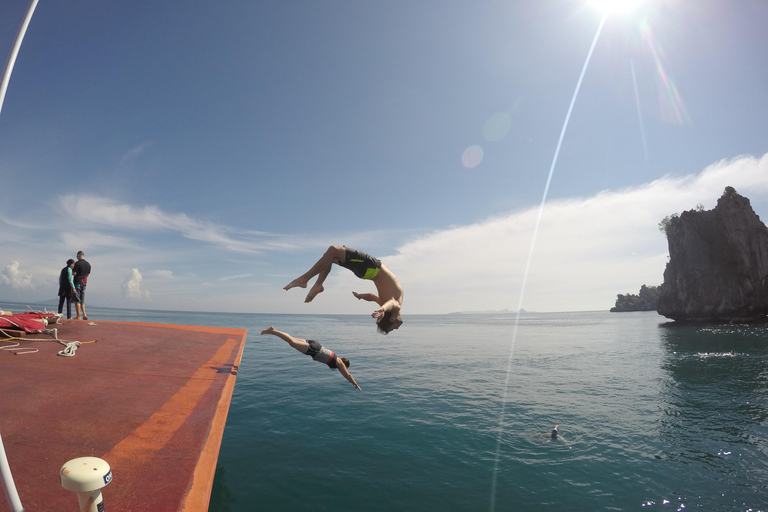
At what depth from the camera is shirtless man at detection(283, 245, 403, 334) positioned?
22.6 feet

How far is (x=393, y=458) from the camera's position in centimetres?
1184

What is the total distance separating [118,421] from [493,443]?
1330 cm

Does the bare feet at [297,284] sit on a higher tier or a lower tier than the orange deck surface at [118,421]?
higher

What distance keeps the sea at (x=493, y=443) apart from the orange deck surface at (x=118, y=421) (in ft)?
12.9

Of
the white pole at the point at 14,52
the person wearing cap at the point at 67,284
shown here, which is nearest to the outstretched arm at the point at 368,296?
the white pole at the point at 14,52

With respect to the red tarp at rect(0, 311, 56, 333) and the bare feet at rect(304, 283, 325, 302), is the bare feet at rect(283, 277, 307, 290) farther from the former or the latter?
the red tarp at rect(0, 311, 56, 333)

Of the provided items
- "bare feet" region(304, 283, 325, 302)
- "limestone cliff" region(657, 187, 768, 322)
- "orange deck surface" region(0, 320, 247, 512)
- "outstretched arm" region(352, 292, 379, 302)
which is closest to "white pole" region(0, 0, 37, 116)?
"orange deck surface" region(0, 320, 247, 512)

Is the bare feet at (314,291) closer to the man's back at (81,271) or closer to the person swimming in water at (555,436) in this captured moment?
the person swimming in water at (555,436)

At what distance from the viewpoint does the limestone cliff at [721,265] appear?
222 feet

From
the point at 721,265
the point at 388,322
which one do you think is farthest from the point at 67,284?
the point at 721,265

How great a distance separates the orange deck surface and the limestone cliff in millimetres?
100599

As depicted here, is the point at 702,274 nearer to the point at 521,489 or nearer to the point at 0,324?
the point at 521,489

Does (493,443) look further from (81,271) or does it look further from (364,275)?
(81,271)

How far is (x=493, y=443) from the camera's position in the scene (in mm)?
13547
